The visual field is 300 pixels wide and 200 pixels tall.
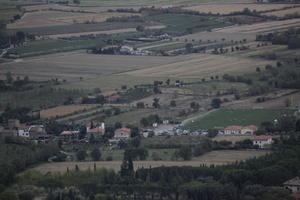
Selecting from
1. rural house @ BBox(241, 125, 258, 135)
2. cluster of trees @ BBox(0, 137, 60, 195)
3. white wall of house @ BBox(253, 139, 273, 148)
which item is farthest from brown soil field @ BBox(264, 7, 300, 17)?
cluster of trees @ BBox(0, 137, 60, 195)

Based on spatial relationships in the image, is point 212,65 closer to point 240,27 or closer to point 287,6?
point 240,27

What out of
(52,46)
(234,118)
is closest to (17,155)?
(234,118)

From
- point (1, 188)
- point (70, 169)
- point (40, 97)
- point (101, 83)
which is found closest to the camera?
point (1, 188)

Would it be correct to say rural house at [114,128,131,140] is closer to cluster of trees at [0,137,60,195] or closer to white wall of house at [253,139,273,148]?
cluster of trees at [0,137,60,195]

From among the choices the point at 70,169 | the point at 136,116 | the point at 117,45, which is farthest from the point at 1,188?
the point at 117,45

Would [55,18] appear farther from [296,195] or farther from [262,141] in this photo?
[296,195]

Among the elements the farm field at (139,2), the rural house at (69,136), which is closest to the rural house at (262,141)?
the rural house at (69,136)

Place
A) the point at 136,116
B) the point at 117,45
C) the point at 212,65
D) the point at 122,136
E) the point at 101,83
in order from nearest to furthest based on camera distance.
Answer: the point at 122,136 → the point at 136,116 → the point at 101,83 → the point at 212,65 → the point at 117,45

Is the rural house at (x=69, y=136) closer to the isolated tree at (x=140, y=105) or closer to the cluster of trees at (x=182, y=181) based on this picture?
the isolated tree at (x=140, y=105)
